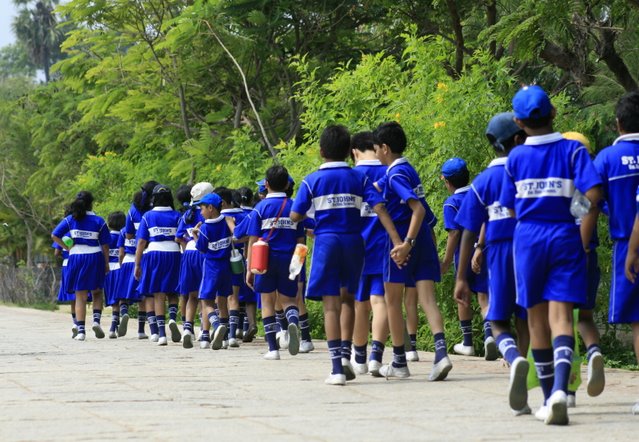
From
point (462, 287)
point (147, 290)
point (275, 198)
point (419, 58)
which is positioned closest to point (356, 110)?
point (419, 58)

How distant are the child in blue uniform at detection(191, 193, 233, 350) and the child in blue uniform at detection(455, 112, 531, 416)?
5632 mm

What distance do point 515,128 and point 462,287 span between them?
128 centimetres

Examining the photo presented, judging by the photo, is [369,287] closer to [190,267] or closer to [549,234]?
[549,234]

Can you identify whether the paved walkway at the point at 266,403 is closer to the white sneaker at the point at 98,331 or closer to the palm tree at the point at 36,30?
the white sneaker at the point at 98,331

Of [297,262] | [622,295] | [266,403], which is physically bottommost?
[266,403]

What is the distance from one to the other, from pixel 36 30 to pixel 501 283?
90.6 meters

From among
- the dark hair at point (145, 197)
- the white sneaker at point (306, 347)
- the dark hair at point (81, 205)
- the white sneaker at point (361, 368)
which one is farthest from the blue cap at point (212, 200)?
the white sneaker at point (361, 368)

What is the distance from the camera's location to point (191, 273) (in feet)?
50.3

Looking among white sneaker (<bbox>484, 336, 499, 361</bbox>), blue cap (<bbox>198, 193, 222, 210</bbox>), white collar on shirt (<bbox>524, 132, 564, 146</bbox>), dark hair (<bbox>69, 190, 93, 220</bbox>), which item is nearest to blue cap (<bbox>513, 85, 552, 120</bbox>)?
white collar on shirt (<bbox>524, 132, 564, 146</bbox>)

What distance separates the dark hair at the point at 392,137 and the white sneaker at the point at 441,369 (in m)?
1.62

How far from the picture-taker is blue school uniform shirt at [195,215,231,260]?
14188mm

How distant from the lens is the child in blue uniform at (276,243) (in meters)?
12.2

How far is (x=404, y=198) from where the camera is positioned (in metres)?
9.38

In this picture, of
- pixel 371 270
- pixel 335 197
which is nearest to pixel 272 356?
pixel 371 270
